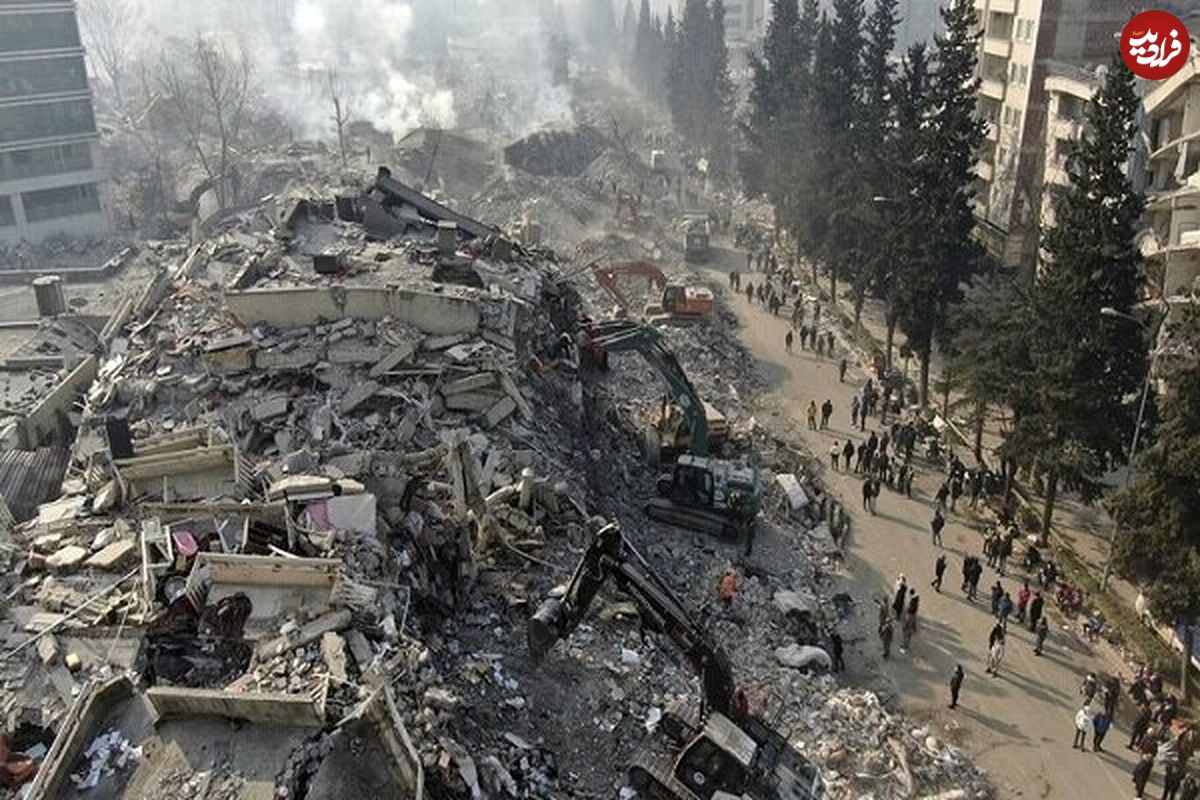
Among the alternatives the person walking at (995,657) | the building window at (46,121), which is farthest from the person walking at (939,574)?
the building window at (46,121)

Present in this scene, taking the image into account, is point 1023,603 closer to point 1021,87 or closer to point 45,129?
point 1021,87

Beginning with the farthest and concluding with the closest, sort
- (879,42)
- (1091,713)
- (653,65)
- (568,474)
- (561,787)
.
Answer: (653,65)
(879,42)
(568,474)
(1091,713)
(561,787)

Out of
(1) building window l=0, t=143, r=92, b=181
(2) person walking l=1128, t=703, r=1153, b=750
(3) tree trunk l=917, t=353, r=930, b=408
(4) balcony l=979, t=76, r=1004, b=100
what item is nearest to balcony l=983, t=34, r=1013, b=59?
(4) balcony l=979, t=76, r=1004, b=100

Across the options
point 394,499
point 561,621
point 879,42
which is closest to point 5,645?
point 394,499

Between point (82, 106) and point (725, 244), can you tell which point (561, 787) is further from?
point (82, 106)

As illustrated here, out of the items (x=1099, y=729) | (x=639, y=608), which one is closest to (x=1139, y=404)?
(x=1099, y=729)

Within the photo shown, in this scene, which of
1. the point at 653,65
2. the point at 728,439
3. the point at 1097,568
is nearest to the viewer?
the point at 1097,568

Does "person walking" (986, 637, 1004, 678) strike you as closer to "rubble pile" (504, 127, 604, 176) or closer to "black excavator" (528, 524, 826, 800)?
"black excavator" (528, 524, 826, 800)

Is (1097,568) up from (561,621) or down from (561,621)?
down
